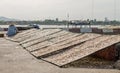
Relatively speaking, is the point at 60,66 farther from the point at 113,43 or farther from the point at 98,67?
the point at 113,43

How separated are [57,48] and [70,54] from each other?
2262 mm

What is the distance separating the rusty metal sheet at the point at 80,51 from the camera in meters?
12.7

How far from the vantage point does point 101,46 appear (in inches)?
527

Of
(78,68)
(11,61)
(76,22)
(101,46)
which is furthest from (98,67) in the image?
(76,22)

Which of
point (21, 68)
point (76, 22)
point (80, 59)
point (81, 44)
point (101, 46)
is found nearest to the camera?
point (21, 68)

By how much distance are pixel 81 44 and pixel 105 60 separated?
7.44ft

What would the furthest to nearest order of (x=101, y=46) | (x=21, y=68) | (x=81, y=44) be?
(x=81, y=44) < (x=101, y=46) < (x=21, y=68)

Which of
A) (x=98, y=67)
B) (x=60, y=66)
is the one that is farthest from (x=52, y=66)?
(x=98, y=67)

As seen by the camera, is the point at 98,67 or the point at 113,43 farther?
the point at 113,43

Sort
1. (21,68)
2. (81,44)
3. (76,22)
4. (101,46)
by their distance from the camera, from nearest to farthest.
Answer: (21,68)
(101,46)
(81,44)
(76,22)

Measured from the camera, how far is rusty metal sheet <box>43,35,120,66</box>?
12688 mm

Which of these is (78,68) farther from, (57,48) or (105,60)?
(57,48)

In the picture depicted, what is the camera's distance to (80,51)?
44.5ft

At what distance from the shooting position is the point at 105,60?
43.3 ft
